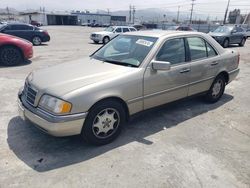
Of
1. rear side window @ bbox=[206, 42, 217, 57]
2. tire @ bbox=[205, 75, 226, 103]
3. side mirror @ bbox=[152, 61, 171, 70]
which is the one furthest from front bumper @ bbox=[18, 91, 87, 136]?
tire @ bbox=[205, 75, 226, 103]

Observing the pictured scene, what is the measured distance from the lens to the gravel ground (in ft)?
9.13

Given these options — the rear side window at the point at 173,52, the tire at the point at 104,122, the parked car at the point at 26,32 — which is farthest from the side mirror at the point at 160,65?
the parked car at the point at 26,32

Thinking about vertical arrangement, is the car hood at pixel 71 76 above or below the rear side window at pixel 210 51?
below

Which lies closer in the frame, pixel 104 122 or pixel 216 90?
pixel 104 122

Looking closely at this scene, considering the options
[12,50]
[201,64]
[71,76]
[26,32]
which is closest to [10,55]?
[12,50]

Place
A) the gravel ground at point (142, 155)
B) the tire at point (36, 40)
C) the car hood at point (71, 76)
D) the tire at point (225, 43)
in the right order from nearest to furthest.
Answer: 1. the gravel ground at point (142, 155)
2. the car hood at point (71, 76)
3. the tire at point (36, 40)
4. the tire at point (225, 43)

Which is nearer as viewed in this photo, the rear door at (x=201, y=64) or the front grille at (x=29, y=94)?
the front grille at (x=29, y=94)

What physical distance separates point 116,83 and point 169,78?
108 centimetres

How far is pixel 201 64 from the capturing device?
181 inches

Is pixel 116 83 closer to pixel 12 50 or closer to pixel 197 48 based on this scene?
pixel 197 48

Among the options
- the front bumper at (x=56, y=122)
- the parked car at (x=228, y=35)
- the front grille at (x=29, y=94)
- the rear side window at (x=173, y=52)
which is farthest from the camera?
the parked car at (x=228, y=35)

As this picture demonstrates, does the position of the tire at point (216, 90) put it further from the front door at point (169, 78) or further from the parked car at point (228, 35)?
the parked car at point (228, 35)

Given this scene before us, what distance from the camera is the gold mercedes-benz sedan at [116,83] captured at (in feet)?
10.0

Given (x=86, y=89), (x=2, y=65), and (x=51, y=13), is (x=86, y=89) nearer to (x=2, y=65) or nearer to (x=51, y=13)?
(x=2, y=65)
